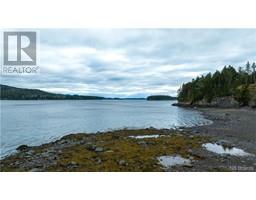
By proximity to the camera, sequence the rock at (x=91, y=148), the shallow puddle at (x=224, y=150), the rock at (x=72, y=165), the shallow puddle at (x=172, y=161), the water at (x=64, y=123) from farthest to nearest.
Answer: the water at (x=64, y=123) → the rock at (x=91, y=148) → the shallow puddle at (x=224, y=150) → the shallow puddle at (x=172, y=161) → the rock at (x=72, y=165)

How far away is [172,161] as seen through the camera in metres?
14.1

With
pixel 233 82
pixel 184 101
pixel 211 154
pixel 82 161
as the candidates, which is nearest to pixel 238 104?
pixel 233 82

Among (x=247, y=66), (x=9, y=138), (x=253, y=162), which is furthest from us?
(x=247, y=66)

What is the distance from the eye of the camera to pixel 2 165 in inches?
546

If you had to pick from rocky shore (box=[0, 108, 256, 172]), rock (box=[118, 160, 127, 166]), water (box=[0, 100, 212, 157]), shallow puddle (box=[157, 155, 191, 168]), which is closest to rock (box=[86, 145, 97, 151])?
rocky shore (box=[0, 108, 256, 172])

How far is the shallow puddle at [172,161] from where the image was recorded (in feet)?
44.1

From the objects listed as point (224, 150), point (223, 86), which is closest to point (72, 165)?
point (224, 150)

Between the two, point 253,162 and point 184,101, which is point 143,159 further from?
point 184,101

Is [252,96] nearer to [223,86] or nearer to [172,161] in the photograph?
[223,86]

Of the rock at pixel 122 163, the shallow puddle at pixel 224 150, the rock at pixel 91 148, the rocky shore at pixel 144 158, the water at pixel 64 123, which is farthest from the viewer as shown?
the water at pixel 64 123

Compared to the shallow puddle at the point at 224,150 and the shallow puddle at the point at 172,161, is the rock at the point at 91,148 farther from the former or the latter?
the shallow puddle at the point at 224,150

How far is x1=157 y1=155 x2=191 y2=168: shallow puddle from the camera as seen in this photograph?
13.4 metres

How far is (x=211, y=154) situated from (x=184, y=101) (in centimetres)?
10413

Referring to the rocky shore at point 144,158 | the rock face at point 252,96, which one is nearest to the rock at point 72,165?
the rocky shore at point 144,158
